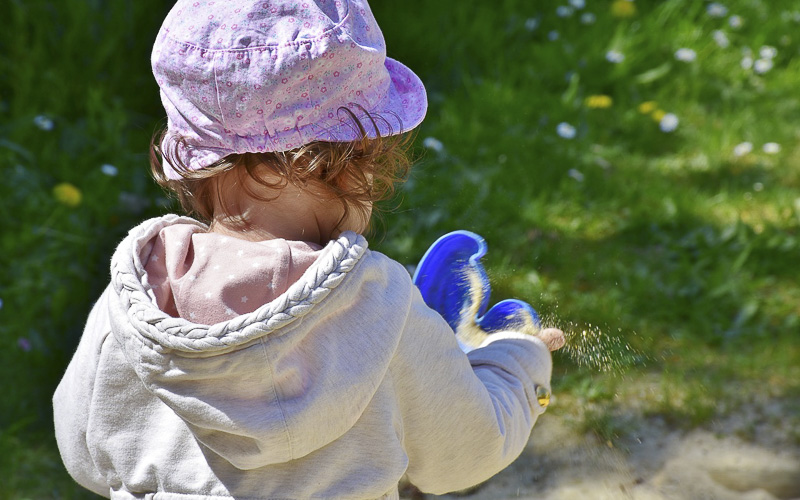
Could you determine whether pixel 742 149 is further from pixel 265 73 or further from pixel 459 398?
pixel 265 73

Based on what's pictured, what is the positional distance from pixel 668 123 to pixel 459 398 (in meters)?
2.50

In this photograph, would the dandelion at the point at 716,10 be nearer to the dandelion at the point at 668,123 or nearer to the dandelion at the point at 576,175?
the dandelion at the point at 668,123

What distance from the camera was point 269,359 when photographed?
962 mm

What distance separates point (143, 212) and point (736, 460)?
175 centimetres

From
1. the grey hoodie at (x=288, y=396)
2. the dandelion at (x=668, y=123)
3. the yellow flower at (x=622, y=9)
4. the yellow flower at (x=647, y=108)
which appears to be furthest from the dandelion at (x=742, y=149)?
the grey hoodie at (x=288, y=396)

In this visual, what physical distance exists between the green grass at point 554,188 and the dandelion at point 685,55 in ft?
0.11

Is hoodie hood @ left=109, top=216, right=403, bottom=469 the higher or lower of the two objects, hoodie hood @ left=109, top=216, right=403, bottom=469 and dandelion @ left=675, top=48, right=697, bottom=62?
the higher

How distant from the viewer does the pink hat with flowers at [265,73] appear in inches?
37.9

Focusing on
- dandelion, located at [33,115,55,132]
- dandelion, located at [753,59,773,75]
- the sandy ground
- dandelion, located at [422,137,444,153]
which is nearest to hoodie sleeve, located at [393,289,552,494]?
the sandy ground

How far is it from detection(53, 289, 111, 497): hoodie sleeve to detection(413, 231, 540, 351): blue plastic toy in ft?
1.56

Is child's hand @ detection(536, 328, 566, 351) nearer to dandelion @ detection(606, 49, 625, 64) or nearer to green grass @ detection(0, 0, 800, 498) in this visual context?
green grass @ detection(0, 0, 800, 498)

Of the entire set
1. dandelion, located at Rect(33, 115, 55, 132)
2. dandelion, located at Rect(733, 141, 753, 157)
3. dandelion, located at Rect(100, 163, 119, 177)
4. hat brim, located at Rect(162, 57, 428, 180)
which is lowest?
dandelion, located at Rect(733, 141, 753, 157)

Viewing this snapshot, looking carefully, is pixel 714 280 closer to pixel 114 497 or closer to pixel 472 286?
pixel 472 286

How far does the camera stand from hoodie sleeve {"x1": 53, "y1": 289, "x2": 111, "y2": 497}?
3.70ft
